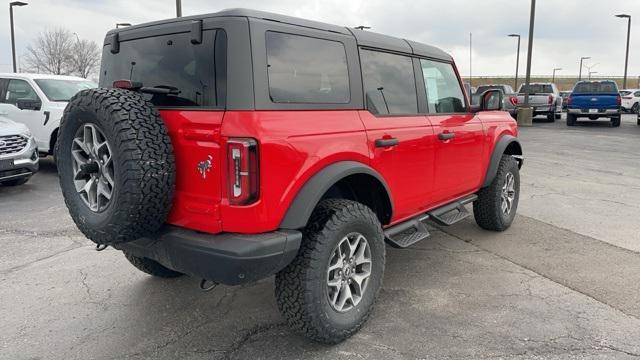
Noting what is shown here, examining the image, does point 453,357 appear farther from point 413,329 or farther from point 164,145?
point 164,145

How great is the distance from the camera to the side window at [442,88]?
4.20m

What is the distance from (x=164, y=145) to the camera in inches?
103

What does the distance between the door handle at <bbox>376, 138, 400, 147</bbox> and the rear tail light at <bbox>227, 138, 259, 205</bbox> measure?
3.46 feet

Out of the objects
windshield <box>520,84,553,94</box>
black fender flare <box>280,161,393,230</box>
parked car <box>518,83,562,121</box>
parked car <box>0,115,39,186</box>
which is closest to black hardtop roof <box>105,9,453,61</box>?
black fender flare <box>280,161,393,230</box>

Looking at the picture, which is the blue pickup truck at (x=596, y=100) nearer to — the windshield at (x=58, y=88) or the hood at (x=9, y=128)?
the windshield at (x=58, y=88)

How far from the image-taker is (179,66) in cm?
283

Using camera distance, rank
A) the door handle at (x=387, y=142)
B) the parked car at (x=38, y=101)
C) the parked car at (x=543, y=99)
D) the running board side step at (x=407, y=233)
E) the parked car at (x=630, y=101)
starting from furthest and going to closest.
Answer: the parked car at (x=630, y=101)
the parked car at (x=543, y=99)
the parked car at (x=38, y=101)
the running board side step at (x=407, y=233)
the door handle at (x=387, y=142)

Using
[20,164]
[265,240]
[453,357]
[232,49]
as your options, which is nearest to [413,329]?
[453,357]

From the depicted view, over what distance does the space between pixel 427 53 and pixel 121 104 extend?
271 centimetres

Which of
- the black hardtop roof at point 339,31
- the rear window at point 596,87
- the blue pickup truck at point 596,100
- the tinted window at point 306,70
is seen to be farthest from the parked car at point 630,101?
the tinted window at point 306,70

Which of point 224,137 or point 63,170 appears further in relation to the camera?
point 63,170

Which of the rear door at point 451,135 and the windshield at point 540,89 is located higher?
the windshield at point 540,89

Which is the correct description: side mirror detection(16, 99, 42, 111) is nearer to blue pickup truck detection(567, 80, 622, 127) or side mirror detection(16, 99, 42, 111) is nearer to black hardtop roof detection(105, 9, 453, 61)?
black hardtop roof detection(105, 9, 453, 61)

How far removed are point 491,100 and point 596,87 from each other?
17415 millimetres
